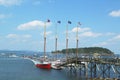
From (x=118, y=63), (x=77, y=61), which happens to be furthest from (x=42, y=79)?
(x=118, y=63)

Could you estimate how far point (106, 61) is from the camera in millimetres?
66312

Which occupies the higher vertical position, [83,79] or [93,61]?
[93,61]

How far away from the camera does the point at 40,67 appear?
3826 inches

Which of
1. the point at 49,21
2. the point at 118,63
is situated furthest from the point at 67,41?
the point at 118,63

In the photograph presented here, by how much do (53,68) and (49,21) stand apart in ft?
52.2

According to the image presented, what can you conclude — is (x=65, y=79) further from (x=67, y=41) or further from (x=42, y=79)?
(x=67, y=41)

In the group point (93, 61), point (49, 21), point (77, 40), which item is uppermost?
point (49, 21)

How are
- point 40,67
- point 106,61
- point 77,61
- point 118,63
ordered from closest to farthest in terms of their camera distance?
point 118,63 → point 106,61 → point 77,61 → point 40,67

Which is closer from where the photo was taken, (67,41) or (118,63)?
(118,63)

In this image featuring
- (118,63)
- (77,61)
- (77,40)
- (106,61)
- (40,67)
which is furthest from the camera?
(40,67)

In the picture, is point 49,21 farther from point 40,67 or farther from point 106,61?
point 106,61

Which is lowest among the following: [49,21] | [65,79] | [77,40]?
[65,79]

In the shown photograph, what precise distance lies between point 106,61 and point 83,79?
7.14 m

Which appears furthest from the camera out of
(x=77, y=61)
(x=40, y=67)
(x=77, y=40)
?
(x=40, y=67)
